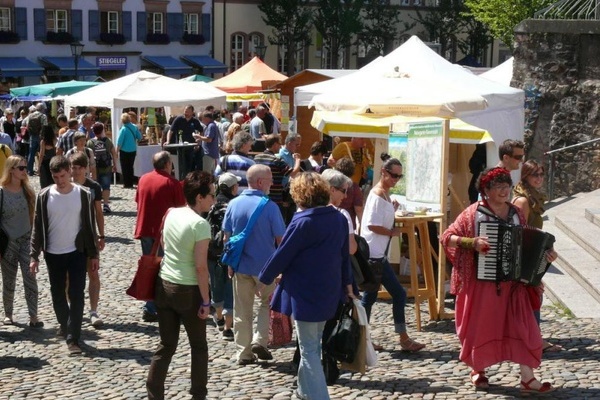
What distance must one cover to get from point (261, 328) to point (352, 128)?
365 centimetres

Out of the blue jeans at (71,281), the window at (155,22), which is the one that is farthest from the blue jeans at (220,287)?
the window at (155,22)

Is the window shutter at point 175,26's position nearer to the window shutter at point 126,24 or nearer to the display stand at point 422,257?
the window shutter at point 126,24

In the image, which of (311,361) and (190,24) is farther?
(190,24)

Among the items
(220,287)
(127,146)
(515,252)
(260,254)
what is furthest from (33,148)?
(515,252)

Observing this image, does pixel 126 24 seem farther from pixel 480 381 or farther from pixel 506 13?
pixel 480 381

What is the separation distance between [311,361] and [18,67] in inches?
1769

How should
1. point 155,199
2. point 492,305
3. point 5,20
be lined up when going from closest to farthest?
point 492,305 < point 155,199 < point 5,20

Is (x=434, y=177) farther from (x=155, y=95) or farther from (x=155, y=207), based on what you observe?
(x=155, y=95)

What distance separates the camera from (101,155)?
1795 centimetres

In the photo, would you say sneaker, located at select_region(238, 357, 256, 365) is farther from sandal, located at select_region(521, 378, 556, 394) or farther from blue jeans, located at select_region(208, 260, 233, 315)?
sandal, located at select_region(521, 378, 556, 394)

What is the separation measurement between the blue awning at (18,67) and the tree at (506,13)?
18.9 m

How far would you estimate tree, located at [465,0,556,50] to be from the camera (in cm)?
4175

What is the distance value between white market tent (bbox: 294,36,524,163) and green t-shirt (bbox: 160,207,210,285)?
549cm

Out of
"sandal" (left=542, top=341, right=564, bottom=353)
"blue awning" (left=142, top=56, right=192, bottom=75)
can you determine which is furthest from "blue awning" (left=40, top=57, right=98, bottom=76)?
"sandal" (left=542, top=341, right=564, bottom=353)
